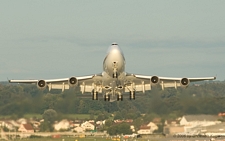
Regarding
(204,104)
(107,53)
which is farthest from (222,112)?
(107,53)

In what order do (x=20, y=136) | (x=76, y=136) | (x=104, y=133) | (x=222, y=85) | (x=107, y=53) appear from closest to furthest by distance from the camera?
(x=107, y=53), (x=20, y=136), (x=76, y=136), (x=104, y=133), (x=222, y=85)

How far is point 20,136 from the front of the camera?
5606 cm

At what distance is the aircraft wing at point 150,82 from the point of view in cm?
5550

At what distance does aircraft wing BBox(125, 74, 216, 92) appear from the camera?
5550 cm

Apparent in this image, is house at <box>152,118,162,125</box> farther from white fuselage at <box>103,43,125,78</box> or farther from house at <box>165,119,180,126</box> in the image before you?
white fuselage at <box>103,43,125,78</box>

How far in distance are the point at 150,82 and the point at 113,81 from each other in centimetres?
384

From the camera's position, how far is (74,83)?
183 ft

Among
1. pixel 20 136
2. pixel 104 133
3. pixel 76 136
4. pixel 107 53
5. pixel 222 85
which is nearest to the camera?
pixel 107 53

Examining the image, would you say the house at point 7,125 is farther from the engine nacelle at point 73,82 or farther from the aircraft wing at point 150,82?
the aircraft wing at point 150,82

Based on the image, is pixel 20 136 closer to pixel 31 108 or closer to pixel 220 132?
pixel 31 108

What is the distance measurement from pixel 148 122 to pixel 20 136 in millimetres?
11268

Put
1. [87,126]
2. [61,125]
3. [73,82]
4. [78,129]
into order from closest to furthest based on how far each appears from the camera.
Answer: [73,82] < [61,125] < [78,129] < [87,126]

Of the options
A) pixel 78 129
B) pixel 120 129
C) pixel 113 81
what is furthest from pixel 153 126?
pixel 78 129

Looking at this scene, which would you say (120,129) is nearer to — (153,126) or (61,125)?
(153,126)
